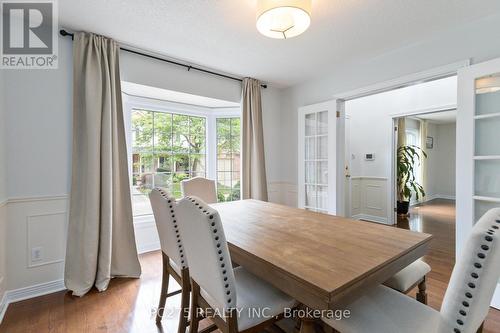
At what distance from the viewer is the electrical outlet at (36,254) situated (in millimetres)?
2105

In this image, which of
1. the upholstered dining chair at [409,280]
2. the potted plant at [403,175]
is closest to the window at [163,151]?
the upholstered dining chair at [409,280]

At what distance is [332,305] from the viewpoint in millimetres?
823

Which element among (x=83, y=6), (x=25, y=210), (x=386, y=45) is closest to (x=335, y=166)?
(x=386, y=45)

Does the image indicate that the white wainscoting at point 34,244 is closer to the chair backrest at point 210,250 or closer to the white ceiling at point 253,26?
the white ceiling at point 253,26

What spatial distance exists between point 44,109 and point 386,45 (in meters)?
3.48

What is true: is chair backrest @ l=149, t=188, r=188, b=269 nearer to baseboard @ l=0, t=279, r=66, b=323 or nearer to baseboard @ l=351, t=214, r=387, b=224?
baseboard @ l=0, t=279, r=66, b=323

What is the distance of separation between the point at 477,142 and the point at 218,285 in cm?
248

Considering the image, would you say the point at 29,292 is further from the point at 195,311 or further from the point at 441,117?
the point at 441,117

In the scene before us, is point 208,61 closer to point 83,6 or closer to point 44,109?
point 83,6

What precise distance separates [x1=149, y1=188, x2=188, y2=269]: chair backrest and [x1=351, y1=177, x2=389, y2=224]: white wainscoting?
409 cm

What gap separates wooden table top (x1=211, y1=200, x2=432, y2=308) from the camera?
90cm

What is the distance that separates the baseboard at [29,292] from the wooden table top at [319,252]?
1.85 meters

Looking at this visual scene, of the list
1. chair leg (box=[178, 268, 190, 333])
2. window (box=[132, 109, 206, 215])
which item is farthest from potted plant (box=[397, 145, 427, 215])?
chair leg (box=[178, 268, 190, 333])

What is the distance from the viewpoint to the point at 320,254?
3.70ft
